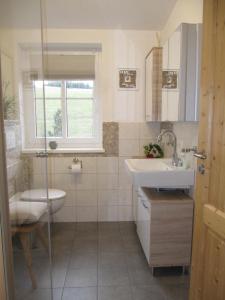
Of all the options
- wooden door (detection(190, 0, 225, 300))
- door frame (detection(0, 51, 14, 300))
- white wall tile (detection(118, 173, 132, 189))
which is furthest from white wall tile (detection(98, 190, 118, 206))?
door frame (detection(0, 51, 14, 300))

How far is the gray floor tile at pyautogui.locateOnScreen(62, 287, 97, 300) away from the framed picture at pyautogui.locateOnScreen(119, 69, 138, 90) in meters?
2.10

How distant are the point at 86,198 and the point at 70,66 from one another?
164 centimetres

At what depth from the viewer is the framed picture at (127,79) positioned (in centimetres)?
280

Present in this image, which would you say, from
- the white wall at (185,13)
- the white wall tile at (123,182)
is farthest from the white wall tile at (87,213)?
the white wall at (185,13)

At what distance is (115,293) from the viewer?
1.77m

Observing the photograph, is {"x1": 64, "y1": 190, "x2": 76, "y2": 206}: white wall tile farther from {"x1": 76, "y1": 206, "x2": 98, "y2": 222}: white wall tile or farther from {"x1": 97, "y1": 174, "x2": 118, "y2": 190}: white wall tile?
{"x1": 97, "y1": 174, "x2": 118, "y2": 190}: white wall tile

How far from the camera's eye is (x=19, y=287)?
1.34 metres

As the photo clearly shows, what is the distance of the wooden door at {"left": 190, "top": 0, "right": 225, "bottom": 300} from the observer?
1.15 meters

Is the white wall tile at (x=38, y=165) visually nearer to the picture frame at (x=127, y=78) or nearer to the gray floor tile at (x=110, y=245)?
the gray floor tile at (x=110, y=245)

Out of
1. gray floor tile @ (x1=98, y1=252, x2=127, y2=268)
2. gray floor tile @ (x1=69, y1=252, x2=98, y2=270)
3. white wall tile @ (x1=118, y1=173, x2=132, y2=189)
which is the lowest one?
gray floor tile @ (x1=69, y1=252, x2=98, y2=270)

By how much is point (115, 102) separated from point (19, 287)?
211 centimetres

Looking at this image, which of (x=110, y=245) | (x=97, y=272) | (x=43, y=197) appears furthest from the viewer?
(x=110, y=245)

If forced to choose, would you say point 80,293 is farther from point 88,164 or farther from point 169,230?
point 88,164

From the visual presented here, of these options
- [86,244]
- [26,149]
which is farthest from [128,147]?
[26,149]
